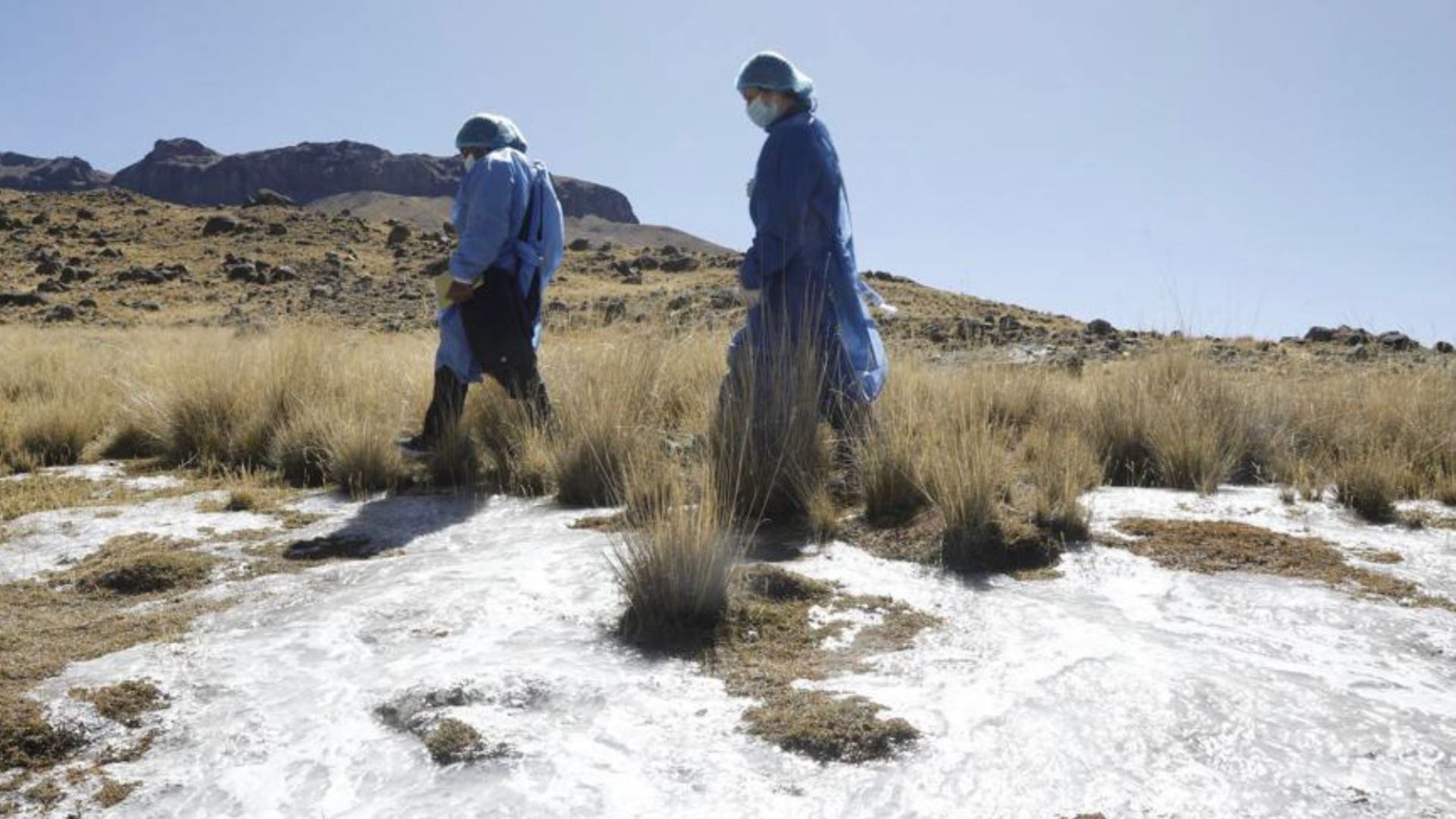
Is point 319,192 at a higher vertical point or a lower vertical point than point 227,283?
higher

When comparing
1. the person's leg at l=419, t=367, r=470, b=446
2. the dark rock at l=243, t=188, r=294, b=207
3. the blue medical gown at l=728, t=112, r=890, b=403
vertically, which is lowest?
the person's leg at l=419, t=367, r=470, b=446

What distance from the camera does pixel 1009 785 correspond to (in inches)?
88.5

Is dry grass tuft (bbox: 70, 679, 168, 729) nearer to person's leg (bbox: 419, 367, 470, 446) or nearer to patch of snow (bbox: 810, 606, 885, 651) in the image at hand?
patch of snow (bbox: 810, 606, 885, 651)

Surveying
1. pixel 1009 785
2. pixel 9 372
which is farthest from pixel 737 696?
pixel 9 372

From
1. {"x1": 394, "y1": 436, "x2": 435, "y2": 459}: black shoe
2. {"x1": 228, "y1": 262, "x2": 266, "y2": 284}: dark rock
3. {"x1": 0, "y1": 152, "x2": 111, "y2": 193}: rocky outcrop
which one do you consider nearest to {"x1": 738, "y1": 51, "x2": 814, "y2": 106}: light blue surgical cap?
{"x1": 394, "y1": 436, "x2": 435, "y2": 459}: black shoe

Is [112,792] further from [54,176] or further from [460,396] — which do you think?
[54,176]

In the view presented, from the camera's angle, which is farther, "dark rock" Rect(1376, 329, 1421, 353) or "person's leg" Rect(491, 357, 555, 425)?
"dark rock" Rect(1376, 329, 1421, 353)

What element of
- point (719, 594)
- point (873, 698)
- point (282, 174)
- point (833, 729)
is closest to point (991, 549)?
point (719, 594)

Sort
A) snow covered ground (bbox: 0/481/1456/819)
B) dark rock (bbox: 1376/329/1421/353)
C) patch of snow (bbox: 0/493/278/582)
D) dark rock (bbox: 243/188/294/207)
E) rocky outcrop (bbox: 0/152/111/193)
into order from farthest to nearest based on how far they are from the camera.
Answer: rocky outcrop (bbox: 0/152/111/193) → dark rock (bbox: 243/188/294/207) → dark rock (bbox: 1376/329/1421/353) → patch of snow (bbox: 0/493/278/582) → snow covered ground (bbox: 0/481/1456/819)

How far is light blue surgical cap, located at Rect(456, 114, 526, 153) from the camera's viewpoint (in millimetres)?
5969

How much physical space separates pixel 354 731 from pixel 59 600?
1.70 m

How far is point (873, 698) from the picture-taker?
267 centimetres

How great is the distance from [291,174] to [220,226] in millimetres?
143121

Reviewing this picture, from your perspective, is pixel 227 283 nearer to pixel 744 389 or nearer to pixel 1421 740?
pixel 744 389
